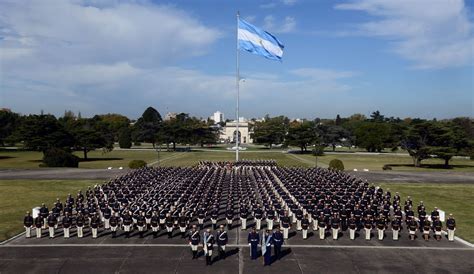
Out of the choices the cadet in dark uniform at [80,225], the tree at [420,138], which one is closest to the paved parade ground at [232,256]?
the cadet in dark uniform at [80,225]

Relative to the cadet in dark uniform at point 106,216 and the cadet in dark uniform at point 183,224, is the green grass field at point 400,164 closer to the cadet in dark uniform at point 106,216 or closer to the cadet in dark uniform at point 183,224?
the cadet in dark uniform at point 183,224

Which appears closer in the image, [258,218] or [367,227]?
[367,227]

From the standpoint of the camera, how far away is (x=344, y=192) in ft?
94.8

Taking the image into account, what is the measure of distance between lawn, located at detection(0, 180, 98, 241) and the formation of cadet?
1931 millimetres

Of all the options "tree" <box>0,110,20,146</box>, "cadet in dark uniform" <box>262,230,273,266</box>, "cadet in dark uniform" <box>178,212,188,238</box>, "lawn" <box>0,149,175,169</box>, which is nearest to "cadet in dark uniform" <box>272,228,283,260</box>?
"cadet in dark uniform" <box>262,230,273,266</box>

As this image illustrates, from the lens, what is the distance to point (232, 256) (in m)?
17.7

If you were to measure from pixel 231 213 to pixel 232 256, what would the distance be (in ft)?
16.4

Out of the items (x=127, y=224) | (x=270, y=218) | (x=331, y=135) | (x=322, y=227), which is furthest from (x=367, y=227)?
(x=331, y=135)

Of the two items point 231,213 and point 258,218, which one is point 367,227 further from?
point 231,213

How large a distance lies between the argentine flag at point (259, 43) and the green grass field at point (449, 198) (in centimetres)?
1703

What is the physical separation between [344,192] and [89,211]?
1714 centimetres

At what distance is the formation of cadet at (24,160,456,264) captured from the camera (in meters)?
20.4

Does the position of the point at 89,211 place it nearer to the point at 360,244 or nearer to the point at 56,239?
the point at 56,239

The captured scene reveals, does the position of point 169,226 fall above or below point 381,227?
above
